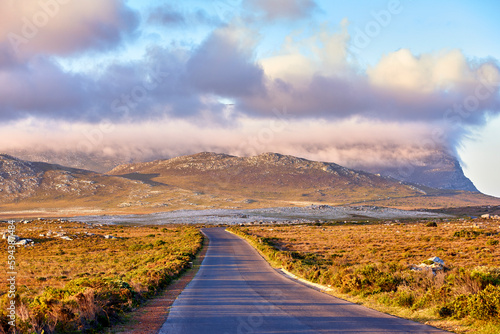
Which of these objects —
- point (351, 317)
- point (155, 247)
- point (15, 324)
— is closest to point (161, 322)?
point (15, 324)

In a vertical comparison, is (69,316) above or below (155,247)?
above

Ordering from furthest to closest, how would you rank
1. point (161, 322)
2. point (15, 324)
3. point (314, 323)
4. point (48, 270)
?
point (48, 270) < point (161, 322) < point (314, 323) < point (15, 324)

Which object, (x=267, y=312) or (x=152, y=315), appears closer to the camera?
(x=267, y=312)

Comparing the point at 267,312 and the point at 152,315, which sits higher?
the point at 267,312

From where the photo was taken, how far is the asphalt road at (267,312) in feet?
33.8

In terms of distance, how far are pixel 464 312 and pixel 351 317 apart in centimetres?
324

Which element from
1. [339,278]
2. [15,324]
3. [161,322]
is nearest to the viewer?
[15,324]

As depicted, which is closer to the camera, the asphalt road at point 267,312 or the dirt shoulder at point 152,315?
the asphalt road at point 267,312

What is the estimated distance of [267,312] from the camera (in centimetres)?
1238

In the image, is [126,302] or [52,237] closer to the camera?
[126,302]

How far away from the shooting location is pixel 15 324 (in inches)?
333

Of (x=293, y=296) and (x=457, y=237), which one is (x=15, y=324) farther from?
(x=457, y=237)

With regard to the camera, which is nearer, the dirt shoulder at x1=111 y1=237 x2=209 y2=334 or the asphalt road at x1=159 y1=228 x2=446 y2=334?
the asphalt road at x1=159 y1=228 x2=446 y2=334

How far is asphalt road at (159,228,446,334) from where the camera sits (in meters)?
10.3
